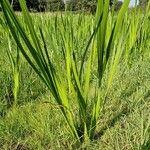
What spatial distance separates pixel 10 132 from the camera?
1352 millimetres

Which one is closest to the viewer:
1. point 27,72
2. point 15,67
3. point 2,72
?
point 15,67

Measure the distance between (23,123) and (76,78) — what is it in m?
0.46

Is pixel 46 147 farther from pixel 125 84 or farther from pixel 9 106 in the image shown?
pixel 125 84

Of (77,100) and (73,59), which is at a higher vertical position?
(73,59)

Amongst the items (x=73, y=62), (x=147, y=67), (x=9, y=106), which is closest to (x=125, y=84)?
(x=147, y=67)

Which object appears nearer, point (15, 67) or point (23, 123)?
point (23, 123)

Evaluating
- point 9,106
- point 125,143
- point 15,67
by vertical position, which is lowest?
Answer: point 9,106

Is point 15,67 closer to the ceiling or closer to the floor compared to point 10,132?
closer to the ceiling

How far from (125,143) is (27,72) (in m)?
1.13

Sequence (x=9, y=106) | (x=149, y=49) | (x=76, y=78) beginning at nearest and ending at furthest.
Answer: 1. (x=76, y=78)
2. (x=9, y=106)
3. (x=149, y=49)

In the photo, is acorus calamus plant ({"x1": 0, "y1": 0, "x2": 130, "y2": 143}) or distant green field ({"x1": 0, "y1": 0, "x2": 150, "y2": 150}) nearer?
acorus calamus plant ({"x1": 0, "y1": 0, "x2": 130, "y2": 143})

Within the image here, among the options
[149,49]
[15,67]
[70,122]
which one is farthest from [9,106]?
[149,49]

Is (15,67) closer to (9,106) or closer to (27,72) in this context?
(9,106)

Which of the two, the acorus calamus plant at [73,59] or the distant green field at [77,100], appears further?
the distant green field at [77,100]
